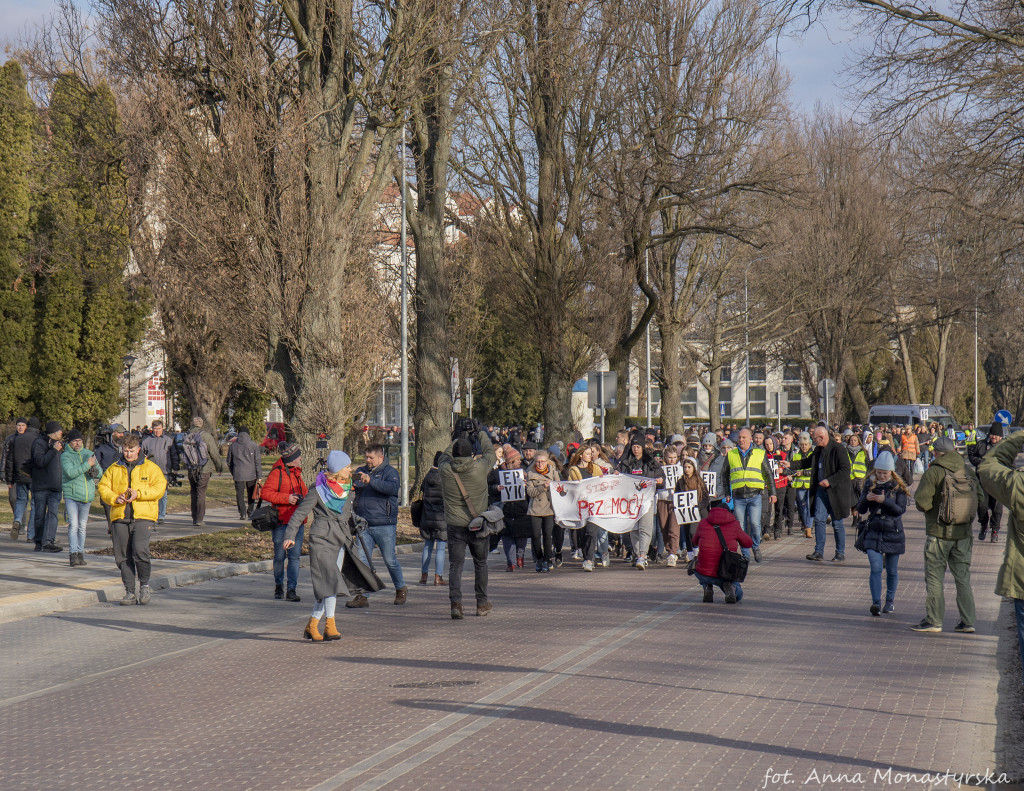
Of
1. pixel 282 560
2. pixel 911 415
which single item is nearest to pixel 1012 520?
pixel 282 560

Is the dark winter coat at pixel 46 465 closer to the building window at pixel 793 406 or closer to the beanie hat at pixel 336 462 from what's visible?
the beanie hat at pixel 336 462

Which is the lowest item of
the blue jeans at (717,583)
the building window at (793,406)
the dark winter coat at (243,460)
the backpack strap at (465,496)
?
the blue jeans at (717,583)

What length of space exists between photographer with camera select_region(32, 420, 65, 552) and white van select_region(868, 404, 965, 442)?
125 feet

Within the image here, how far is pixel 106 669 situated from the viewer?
9.71 meters

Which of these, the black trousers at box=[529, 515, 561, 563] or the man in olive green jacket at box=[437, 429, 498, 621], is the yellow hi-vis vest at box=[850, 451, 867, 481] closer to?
the black trousers at box=[529, 515, 561, 563]

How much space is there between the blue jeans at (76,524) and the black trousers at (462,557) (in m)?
7.14

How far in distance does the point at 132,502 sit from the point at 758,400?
125m

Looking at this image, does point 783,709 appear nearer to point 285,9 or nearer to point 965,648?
point 965,648

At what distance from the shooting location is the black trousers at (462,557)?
1177 centimetres

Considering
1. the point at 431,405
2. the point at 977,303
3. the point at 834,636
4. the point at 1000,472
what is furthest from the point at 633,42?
the point at 1000,472

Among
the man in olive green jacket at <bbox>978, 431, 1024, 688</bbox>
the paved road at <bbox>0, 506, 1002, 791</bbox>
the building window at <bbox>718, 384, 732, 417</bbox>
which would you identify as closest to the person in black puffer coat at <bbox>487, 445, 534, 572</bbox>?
the paved road at <bbox>0, 506, 1002, 791</bbox>

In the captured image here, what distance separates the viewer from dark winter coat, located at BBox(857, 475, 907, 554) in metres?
11.7

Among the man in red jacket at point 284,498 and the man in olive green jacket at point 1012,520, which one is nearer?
the man in olive green jacket at point 1012,520

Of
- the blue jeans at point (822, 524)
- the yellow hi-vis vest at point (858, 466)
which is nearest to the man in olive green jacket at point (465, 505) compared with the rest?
the blue jeans at point (822, 524)
